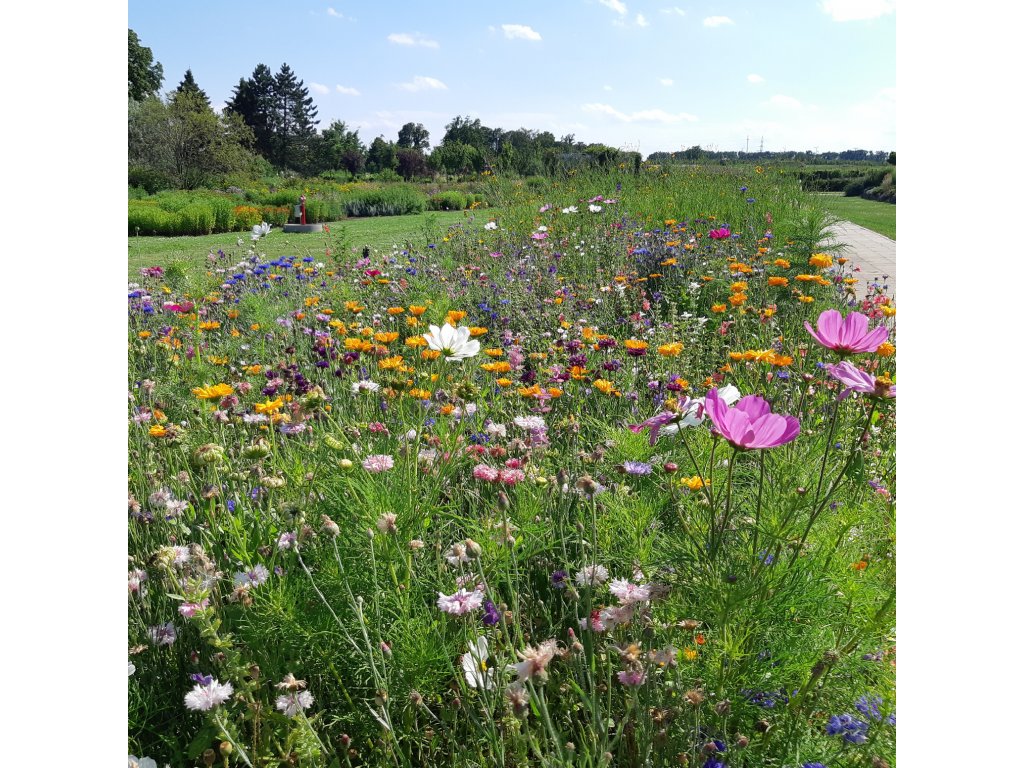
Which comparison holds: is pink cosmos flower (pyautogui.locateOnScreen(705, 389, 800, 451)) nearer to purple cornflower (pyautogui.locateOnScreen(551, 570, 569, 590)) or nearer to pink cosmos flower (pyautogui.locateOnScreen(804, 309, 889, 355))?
pink cosmos flower (pyautogui.locateOnScreen(804, 309, 889, 355))

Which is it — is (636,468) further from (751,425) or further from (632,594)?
(751,425)

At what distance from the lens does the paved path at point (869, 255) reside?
4.86 meters

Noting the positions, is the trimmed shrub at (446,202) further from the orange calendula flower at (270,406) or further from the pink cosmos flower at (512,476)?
the pink cosmos flower at (512,476)

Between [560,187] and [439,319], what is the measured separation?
6241 mm

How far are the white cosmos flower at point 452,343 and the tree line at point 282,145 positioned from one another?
9.44ft

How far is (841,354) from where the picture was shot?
0.92 meters

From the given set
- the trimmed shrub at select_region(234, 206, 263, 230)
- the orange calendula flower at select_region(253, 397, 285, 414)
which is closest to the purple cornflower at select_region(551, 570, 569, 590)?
the orange calendula flower at select_region(253, 397, 285, 414)

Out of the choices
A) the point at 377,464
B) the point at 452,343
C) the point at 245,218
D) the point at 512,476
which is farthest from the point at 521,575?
the point at 245,218

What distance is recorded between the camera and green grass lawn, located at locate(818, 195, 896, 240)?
7.12 m

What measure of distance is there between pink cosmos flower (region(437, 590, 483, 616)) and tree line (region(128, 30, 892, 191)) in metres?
3.40

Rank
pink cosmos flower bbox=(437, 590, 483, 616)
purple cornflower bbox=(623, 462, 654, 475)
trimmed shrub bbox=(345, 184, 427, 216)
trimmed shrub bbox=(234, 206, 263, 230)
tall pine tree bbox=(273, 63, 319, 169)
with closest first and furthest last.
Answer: pink cosmos flower bbox=(437, 590, 483, 616) → purple cornflower bbox=(623, 462, 654, 475) → trimmed shrub bbox=(234, 206, 263, 230) → trimmed shrub bbox=(345, 184, 427, 216) → tall pine tree bbox=(273, 63, 319, 169)

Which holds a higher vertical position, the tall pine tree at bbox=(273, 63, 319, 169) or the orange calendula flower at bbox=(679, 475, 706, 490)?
the tall pine tree at bbox=(273, 63, 319, 169)

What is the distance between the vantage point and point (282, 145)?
40531 mm
